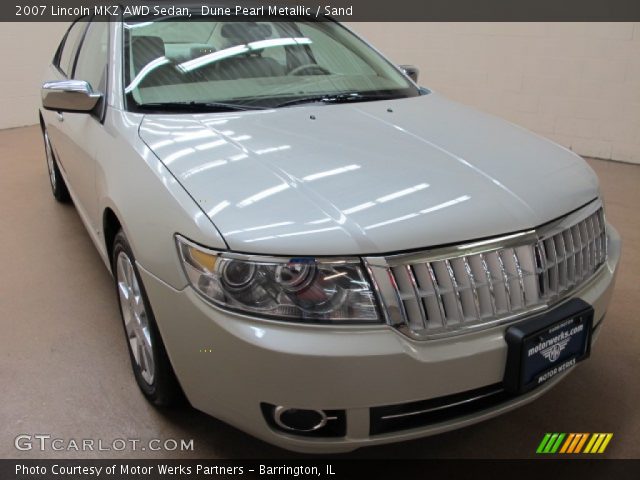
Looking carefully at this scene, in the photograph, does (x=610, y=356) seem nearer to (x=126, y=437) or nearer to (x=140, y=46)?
(x=126, y=437)

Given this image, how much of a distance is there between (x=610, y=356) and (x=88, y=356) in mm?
1912

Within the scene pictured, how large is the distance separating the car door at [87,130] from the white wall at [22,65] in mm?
3969

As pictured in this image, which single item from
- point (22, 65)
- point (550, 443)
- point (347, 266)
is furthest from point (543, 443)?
point (22, 65)

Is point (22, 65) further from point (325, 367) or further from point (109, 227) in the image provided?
point (325, 367)

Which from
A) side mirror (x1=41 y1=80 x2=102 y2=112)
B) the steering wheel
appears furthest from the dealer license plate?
side mirror (x1=41 y1=80 x2=102 y2=112)

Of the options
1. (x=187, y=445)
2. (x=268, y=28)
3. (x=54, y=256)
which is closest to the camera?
(x=187, y=445)

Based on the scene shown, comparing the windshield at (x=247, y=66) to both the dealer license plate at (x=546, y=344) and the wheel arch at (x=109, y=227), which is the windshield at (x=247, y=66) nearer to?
the wheel arch at (x=109, y=227)

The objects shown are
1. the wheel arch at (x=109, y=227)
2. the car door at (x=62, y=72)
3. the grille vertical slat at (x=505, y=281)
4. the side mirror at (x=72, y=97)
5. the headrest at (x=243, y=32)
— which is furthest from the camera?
the car door at (x=62, y=72)

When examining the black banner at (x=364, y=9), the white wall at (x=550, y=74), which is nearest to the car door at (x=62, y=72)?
the black banner at (x=364, y=9)

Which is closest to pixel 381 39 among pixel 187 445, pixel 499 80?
pixel 499 80

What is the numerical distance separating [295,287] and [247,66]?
1.24 metres

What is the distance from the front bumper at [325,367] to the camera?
1134mm

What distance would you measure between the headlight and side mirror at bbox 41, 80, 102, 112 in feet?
3.36

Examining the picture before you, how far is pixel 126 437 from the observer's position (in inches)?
64.3
